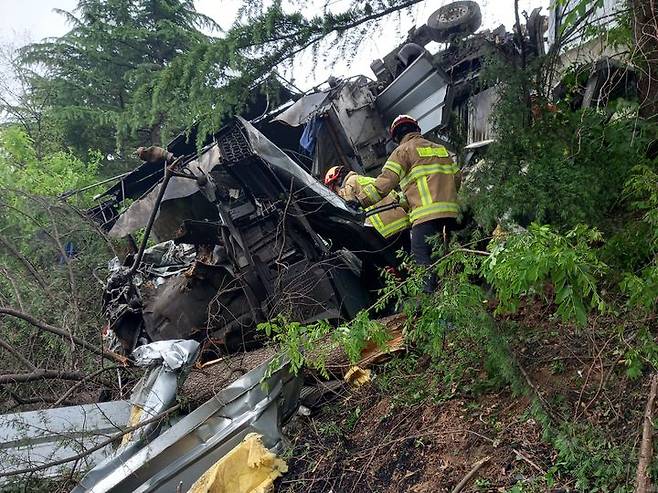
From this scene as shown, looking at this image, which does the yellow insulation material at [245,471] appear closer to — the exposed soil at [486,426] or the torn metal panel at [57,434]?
the exposed soil at [486,426]

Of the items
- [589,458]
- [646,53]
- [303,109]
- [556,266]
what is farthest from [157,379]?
[303,109]

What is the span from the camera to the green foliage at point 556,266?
1975 mm

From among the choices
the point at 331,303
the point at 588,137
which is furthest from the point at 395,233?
the point at 588,137

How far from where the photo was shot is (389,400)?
3547mm

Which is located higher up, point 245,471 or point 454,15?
point 454,15

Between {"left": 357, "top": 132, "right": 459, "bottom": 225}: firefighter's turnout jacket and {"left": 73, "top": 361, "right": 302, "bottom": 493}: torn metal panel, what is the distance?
1.72m

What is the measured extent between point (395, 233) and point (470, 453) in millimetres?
2656

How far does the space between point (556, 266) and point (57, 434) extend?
11.5ft

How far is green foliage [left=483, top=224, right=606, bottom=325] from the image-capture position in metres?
1.97

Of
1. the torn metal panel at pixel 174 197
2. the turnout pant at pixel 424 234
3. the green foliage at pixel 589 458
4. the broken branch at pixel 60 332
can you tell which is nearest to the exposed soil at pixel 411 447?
the green foliage at pixel 589 458

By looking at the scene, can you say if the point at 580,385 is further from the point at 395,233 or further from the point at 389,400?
the point at 395,233

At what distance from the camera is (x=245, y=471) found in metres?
3.25

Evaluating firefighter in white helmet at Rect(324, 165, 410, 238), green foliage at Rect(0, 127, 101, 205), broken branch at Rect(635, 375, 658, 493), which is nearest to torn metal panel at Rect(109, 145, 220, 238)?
firefighter in white helmet at Rect(324, 165, 410, 238)

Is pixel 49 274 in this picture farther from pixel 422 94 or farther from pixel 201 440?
pixel 422 94
